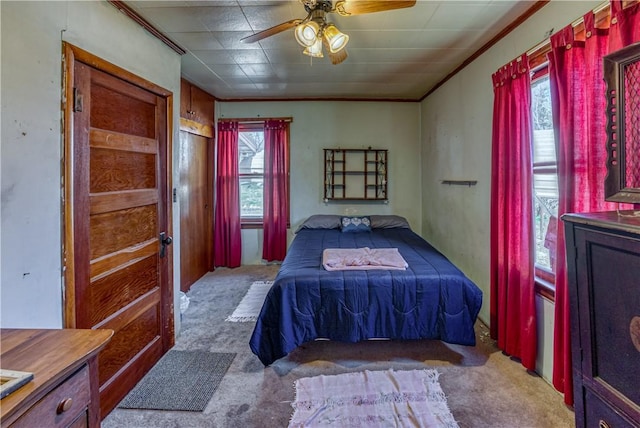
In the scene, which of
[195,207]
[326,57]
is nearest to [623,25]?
[326,57]

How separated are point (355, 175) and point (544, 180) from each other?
2.85 metres

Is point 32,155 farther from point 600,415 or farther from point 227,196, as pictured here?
point 227,196

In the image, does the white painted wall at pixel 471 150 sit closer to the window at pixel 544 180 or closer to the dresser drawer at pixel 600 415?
the window at pixel 544 180

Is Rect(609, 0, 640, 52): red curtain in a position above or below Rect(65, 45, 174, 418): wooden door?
above

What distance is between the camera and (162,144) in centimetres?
242

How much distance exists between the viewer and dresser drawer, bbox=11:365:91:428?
2.69 feet

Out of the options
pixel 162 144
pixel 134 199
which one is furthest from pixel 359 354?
pixel 162 144

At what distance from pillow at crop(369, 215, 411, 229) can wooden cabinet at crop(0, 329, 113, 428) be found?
3666mm

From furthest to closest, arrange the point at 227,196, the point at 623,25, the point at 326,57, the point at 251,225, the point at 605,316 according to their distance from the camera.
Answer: the point at 251,225, the point at 227,196, the point at 326,57, the point at 623,25, the point at 605,316

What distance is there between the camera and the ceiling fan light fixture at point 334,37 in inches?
76.8

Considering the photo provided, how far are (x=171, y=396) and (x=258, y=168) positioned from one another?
353 cm

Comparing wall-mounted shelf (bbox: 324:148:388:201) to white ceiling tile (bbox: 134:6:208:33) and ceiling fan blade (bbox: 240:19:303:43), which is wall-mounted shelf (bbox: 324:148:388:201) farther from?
ceiling fan blade (bbox: 240:19:303:43)

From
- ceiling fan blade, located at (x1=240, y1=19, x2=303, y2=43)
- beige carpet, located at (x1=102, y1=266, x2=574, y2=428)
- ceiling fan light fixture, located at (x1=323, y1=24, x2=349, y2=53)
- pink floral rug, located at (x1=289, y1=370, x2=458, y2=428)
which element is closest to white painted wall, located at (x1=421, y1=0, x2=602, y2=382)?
beige carpet, located at (x1=102, y1=266, x2=574, y2=428)

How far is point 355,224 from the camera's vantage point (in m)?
4.30
